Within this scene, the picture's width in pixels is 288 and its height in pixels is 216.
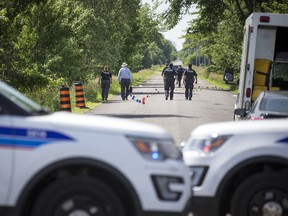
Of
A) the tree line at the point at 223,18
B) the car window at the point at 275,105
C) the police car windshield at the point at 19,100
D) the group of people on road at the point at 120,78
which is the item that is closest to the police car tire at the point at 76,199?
the police car windshield at the point at 19,100

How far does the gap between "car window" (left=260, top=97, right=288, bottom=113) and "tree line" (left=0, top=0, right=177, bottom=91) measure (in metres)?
10.2

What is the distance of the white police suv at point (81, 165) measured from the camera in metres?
4.85

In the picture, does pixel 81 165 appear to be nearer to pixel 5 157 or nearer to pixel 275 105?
pixel 5 157

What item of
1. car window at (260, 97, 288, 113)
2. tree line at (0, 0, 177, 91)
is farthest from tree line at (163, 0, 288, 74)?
car window at (260, 97, 288, 113)

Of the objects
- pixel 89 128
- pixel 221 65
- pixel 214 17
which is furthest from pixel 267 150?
pixel 221 65

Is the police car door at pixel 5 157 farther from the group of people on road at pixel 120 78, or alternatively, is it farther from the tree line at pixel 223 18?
the tree line at pixel 223 18

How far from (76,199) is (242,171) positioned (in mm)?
1789

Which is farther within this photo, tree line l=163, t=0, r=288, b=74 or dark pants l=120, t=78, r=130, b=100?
tree line l=163, t=0, r=288, b=74

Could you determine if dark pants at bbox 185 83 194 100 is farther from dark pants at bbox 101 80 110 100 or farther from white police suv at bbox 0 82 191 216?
white police suv at bbox 0 82 191 216

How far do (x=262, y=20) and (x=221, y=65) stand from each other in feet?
126

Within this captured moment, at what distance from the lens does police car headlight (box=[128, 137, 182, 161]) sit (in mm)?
4906

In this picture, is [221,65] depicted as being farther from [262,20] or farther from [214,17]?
[262,20]

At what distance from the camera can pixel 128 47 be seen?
61.1 meters

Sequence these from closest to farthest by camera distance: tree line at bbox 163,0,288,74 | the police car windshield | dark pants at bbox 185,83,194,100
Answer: the police car windshield < dark pants at bbox 185,83,194,100 < tree line at bbox 163,0,288,74
